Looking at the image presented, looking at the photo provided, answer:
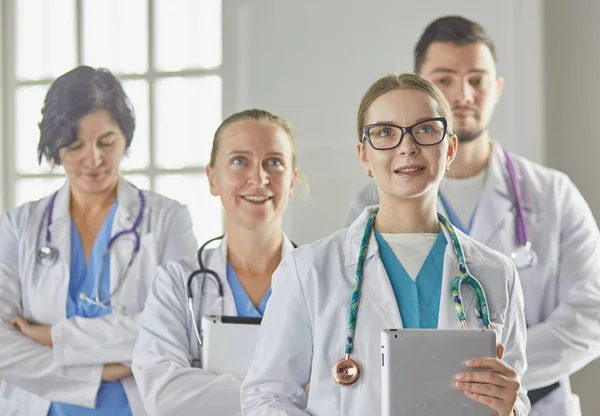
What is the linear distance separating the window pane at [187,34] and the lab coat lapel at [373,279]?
1658 millimetres

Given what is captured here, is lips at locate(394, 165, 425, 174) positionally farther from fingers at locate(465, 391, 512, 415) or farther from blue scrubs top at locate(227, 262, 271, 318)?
blue scrubs top at locate(227, 262, 271, 318)

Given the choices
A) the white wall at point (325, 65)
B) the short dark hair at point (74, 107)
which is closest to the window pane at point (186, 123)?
the white wall at point (325, 65)

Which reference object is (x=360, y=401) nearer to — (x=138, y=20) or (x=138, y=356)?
(x=138, y=356)

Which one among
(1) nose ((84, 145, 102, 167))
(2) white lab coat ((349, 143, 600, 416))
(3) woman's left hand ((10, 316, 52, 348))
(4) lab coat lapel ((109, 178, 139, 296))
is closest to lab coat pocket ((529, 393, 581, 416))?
(2) white lab coat ((349, 143, 600, 416))

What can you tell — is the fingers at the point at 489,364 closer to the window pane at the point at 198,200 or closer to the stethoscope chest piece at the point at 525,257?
the stethoscope chest piece at the point at 525,257

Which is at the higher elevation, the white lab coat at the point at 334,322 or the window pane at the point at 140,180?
the window pane at the point at 140,180

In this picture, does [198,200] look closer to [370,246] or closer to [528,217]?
[528,217]

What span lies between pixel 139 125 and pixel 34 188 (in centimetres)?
47

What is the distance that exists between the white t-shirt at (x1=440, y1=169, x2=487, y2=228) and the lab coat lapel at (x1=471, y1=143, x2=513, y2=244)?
0.02 metres

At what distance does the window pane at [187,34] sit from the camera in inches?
116

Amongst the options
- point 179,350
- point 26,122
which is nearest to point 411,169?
point 179,350

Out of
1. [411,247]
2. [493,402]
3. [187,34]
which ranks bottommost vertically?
[493,402]

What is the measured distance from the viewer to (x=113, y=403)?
2.29m

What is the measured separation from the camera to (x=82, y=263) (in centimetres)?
245
